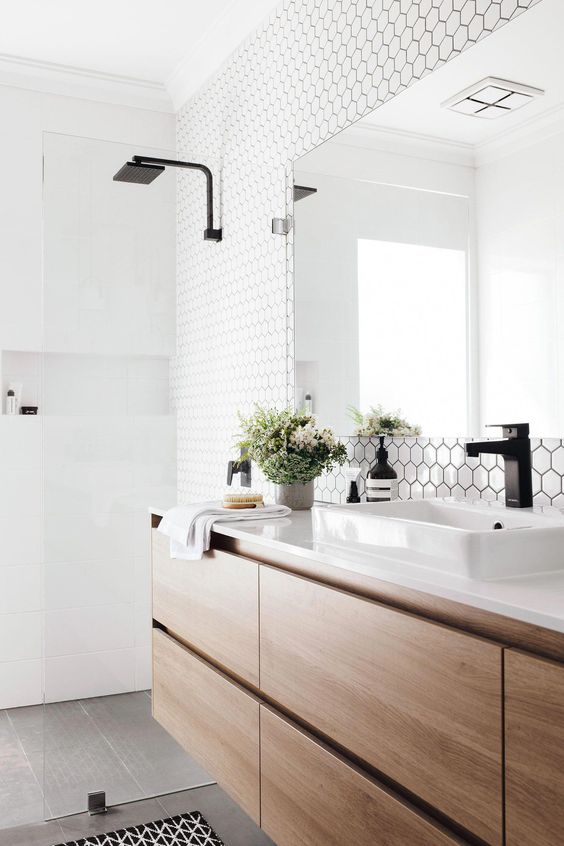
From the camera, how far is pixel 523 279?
5.55 feet

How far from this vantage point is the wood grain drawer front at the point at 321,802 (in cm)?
119

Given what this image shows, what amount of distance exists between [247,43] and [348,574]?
2257 mm

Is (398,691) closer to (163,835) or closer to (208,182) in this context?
(163,835)

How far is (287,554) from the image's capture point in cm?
159

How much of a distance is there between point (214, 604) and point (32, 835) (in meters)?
0.98

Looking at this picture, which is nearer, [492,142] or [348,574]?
[348,574]

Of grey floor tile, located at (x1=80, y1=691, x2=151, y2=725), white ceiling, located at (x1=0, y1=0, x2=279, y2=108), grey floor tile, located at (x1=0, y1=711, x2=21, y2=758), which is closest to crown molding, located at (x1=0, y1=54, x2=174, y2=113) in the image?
white ceiling, located at (x1=0, y1=0, x2=279, y2=108)

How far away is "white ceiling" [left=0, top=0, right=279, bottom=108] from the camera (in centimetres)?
286

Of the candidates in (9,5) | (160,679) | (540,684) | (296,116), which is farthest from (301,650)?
(9,5)

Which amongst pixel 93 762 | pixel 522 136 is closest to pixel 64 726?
pixel 93 762

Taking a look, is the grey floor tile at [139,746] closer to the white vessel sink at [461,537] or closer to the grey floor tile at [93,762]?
the grey floor tile at [93,762]

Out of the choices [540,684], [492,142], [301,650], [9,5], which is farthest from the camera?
[9,5]

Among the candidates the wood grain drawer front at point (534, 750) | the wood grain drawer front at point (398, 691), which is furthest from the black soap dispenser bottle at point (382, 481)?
the wood grain drawer front at point (534, 750)

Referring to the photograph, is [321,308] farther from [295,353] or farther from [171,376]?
[171,376]
